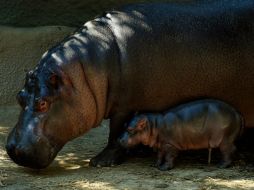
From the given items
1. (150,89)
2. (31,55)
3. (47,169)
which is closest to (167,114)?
(150,89)

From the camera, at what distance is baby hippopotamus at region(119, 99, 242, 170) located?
4676 mm

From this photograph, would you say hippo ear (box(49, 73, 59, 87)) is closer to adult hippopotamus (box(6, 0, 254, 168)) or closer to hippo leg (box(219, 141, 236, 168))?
adult hippopotamus (box(6, 0, 254, 168))

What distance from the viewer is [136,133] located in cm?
477

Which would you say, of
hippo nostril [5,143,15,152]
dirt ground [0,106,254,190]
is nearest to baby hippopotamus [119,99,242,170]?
dirt ground [0,106,254,190]

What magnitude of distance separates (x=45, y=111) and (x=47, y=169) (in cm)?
Result: 51

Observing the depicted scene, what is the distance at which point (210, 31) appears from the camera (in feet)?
16.6

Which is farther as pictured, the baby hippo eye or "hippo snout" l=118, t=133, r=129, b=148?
"hippo snout" l=118, t=133, r=129, b=148

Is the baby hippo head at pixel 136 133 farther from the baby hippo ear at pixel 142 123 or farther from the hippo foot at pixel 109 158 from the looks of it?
the hippo foot at pixel 109 158

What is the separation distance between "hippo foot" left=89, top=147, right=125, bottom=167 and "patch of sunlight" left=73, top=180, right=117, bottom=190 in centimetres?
48

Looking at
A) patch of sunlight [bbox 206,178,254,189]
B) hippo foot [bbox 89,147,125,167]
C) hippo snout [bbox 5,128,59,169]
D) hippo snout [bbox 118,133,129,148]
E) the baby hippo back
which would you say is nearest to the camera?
patch of sunlight [bbox 206,178,254,189]

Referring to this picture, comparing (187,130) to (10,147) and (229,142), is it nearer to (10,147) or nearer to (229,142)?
(229,142)

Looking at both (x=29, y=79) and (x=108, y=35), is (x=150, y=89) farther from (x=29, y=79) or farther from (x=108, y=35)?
(x=29, y=79)

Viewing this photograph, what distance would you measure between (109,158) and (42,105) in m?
0.71

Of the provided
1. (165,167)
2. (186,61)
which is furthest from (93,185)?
(186,61)
